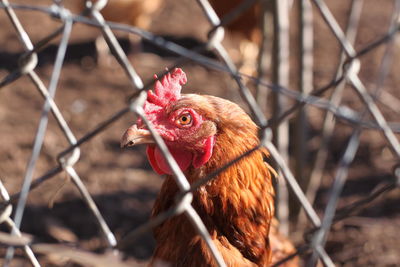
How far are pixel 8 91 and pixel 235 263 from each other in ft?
11.6

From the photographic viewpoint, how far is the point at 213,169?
1.78 m

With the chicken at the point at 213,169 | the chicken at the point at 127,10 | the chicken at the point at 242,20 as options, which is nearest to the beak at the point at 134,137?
the chicken at the point at 213,169

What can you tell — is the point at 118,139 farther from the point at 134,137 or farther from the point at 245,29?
the point at 134,137

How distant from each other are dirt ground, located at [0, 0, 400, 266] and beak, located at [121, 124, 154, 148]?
1.73 ft

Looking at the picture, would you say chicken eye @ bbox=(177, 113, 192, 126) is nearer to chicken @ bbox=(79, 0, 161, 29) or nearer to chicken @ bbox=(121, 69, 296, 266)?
chicken @ bbox=(121, 69, 296, 266)

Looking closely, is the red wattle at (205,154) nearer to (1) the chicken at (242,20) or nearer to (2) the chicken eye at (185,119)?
(2) the chicken eye at (185,119)

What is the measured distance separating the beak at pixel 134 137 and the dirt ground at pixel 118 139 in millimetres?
527

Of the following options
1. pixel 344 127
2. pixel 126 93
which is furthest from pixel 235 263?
pixel 126 93

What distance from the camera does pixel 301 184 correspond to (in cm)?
326

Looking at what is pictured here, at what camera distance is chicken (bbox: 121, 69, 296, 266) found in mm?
1770

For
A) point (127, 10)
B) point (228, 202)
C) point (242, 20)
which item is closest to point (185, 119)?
point (228, 202)

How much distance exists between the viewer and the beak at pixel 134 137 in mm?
1654

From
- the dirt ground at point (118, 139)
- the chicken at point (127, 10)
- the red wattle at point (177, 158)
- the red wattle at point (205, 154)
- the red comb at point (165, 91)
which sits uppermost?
the chicken at point (127, 10)

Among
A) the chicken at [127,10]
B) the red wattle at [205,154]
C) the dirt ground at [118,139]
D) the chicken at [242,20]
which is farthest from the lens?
Answer: the chicken at [127,10]
